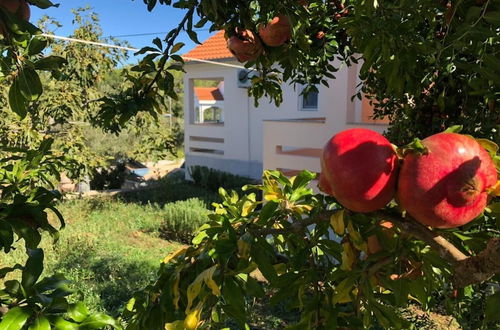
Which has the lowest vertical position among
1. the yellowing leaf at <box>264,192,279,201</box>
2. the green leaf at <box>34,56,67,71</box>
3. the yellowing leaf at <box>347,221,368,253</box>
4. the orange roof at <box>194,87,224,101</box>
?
the yellowing leaf at <box>347,221,368,253</box>

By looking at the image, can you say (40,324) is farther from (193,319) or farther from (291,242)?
(291,242)

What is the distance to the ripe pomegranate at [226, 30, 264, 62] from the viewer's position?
1.53m

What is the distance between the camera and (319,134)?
5.73 m

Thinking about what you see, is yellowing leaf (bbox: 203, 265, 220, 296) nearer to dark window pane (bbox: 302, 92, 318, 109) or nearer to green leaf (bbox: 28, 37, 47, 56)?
green leaf (bbox: 28, 37, 47, 56)

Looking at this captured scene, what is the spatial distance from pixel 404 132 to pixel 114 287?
3.51 metres

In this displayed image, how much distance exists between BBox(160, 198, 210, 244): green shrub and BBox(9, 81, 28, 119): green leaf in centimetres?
593

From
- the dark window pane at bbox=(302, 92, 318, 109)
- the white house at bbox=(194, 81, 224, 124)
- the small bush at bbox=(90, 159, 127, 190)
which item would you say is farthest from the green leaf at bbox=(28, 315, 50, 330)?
the white house at bbox=(194, 81, 224, 124)

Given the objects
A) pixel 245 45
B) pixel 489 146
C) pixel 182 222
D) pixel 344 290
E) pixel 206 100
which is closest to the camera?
pixel 489 146

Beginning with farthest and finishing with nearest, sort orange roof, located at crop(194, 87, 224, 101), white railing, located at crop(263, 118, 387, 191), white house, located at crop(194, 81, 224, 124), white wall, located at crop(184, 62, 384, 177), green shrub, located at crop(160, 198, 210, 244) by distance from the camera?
orange roof, located at crop(194, 87, 224, 101) → white house, located at crop(194, 81, 224, 124) → white wall, located at crop(184, 62, 384, 177) → green shrub, located at crop(160, 198, 210, 244) → white railing, located at crop(263, 118, 387, 191)

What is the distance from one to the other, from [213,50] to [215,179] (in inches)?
127

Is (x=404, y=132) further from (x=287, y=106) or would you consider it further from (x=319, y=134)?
(x=287, y=106)

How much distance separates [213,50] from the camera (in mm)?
10969

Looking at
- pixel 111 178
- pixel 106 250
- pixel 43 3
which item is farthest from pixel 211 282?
pixel 111 178

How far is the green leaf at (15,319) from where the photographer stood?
0.86 m
